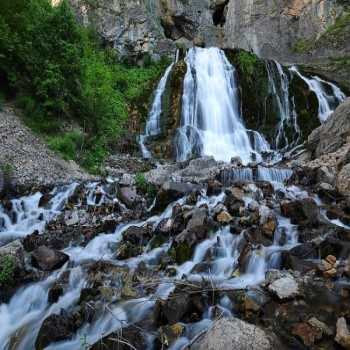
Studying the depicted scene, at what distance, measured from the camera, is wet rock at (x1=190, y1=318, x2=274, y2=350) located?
3.26 m

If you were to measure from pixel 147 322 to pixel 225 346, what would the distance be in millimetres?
1372

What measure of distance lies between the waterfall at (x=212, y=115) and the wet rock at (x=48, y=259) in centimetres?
970

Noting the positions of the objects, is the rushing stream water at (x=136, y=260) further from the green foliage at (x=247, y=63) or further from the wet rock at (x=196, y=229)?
the green foliage at (x=247, y=63)

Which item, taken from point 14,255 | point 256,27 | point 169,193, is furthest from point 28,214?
point 256,27

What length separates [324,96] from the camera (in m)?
17.2

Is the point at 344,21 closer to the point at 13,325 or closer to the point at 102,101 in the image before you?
the point at 102,101

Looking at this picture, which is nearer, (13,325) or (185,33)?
(13,325)

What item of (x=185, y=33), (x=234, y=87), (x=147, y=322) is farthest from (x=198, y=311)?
(x=185, y=33)

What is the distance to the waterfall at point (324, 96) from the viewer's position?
1664 centimetres

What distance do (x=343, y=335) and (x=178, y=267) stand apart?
287 centimetres

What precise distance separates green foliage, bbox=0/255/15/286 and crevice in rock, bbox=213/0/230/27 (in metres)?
27.8

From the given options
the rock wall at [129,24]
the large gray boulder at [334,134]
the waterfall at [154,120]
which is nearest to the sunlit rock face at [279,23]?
the rock wall at [129,24]

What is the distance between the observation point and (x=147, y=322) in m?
4.33

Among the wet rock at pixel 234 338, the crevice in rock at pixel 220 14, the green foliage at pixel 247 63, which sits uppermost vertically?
the crevice in rock at pixel 220 14
